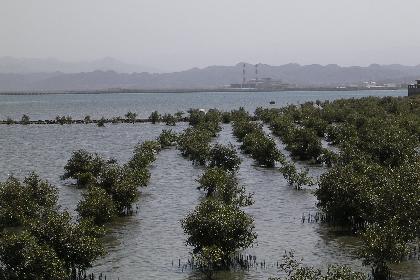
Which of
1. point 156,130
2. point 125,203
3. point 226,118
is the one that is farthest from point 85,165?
point 226,118

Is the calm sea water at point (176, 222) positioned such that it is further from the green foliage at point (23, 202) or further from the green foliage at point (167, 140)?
the green foliage at point (167, 140)

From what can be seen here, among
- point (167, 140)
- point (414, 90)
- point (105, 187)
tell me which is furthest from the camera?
point (414, 90)

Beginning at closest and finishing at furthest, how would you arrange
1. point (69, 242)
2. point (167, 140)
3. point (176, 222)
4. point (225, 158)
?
point (69, 242)
point (176, 222)
point (225, 158)
point (167, 140)

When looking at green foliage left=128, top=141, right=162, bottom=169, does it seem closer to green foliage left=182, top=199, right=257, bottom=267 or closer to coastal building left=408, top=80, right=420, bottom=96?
green foliage left=182, top=199, right=257, bottom=267

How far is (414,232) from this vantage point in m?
34.6

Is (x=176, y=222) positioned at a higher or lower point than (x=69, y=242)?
lower

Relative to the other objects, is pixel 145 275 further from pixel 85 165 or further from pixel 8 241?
pixel 85 165

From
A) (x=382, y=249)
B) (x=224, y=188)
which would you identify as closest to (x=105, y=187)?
(x=224, y=188)

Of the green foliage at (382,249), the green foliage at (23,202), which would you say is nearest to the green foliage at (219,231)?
the green foliage at (382,249)

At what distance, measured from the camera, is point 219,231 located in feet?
110

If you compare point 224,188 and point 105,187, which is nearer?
point 224,188

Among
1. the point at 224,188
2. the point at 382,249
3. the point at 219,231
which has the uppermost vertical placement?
the point at 224,188

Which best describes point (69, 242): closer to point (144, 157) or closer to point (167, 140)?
point (144, 157)

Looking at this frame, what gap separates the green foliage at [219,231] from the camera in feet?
111
